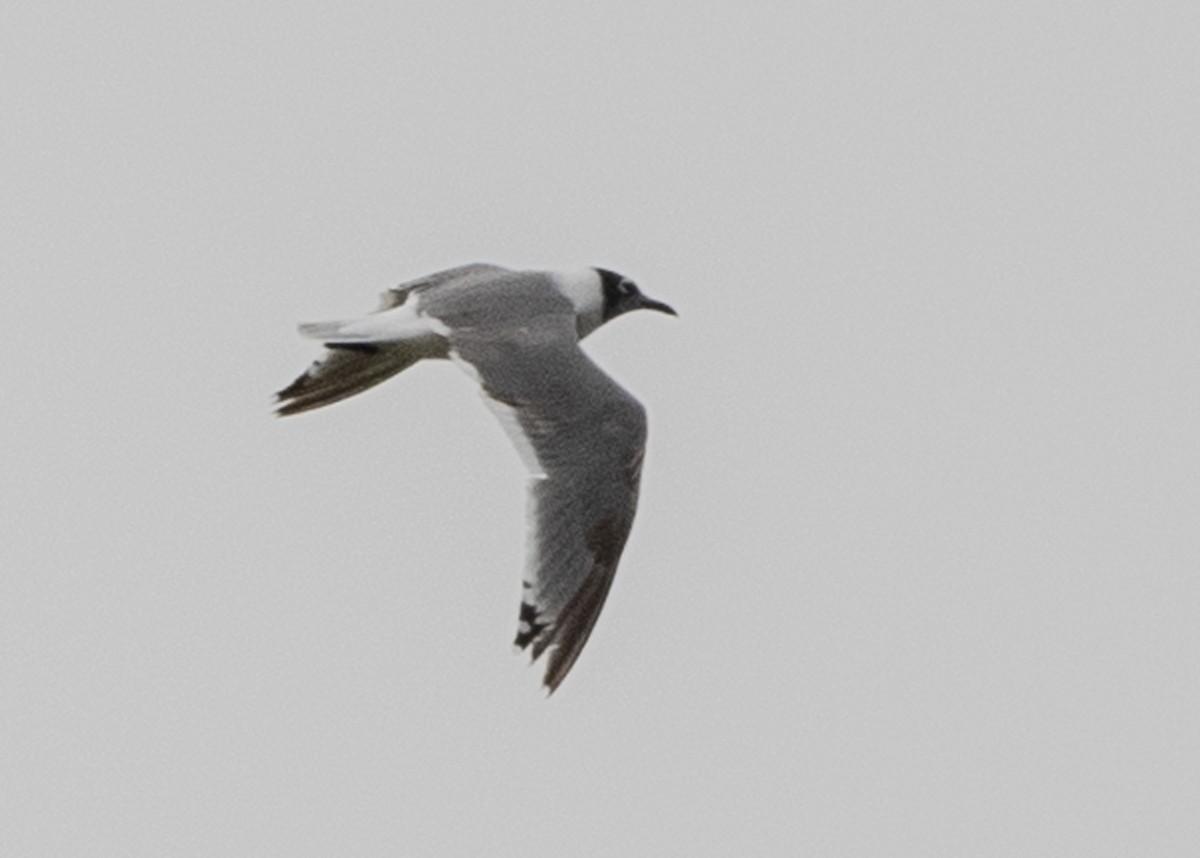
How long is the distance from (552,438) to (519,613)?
56 centimetres

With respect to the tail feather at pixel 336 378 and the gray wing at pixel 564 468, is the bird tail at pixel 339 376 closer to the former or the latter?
the tail feather at pixel 336 378

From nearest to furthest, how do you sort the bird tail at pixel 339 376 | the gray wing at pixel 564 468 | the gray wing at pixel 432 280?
the gray wing at pixel 564 468, the bird tail at pixel 339 376, the gray wing at pixel 432 280

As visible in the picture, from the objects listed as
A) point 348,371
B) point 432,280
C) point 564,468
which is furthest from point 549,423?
point 432,280

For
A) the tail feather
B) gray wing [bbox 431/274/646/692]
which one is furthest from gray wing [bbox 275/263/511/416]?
gray wing [bbox 431/274/646/692]

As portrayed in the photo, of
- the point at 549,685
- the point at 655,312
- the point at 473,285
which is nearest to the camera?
the point at 549,685

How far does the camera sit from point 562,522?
10.4 meters

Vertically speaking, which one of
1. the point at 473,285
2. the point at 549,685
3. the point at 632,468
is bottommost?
the point at 549,685

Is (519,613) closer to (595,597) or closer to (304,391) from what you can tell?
(595,597)

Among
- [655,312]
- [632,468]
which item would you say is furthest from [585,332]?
[632,468]

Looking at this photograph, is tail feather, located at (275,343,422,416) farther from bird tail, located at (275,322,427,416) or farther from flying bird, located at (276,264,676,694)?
flying bird, located at (276,264,676,694)

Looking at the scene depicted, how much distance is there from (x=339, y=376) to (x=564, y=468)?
131 cm

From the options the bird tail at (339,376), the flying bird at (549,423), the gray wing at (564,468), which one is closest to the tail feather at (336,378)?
the bird tail at (339,376)

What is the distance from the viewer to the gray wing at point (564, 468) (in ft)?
34.0

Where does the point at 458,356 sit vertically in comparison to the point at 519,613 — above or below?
above
